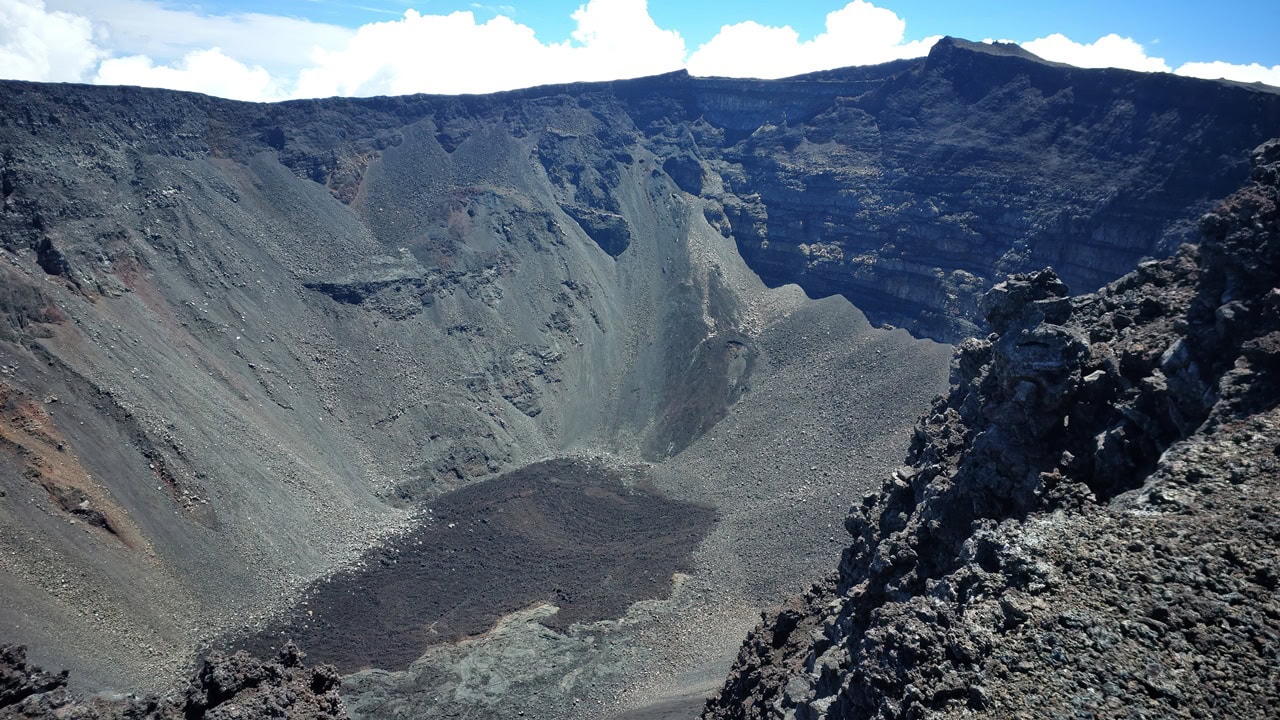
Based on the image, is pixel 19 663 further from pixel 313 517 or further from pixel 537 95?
pixel 537 95

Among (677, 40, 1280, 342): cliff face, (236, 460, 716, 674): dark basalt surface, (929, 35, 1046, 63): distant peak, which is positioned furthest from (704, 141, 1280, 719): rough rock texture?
(929, 35, 1046, 63): distant peak

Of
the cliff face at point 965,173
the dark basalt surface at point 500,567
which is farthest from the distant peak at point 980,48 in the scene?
the dark basalt surface at point 500,567

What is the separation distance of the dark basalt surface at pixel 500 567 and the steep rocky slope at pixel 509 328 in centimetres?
33

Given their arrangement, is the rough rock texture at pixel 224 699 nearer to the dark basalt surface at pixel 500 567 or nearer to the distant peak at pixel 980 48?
the dark basalt surface at pixel 500 567

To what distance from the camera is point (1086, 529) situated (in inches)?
715

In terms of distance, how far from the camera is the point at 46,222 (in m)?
54.9

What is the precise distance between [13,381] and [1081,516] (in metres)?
47.3

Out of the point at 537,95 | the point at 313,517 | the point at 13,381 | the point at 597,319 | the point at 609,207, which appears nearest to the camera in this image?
the point at 13,381

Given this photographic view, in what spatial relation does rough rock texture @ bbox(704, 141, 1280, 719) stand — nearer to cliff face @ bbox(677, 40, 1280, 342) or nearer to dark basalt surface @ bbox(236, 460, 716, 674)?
dark basalt surface @ bbox(236, 460, 716, 674)

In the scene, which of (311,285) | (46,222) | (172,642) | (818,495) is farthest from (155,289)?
(818,495)

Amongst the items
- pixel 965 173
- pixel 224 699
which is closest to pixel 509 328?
pixel 965 173

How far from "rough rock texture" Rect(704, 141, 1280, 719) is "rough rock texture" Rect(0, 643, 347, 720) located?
1198 centimetres

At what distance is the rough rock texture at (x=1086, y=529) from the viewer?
48.5ft

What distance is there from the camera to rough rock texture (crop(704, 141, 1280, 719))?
582 inches
